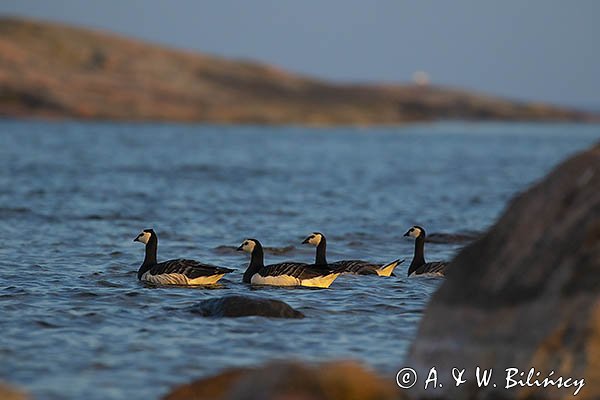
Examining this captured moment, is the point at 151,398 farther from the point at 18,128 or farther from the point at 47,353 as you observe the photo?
the point at 18,128

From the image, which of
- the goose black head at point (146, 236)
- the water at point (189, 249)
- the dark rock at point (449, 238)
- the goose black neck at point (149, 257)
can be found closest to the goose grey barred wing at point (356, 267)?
the water at point (189, 249)

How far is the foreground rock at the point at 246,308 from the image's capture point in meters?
13.7

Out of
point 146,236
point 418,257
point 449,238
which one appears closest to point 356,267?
point 418,257

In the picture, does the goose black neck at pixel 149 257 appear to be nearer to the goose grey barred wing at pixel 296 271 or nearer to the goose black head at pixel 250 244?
the goose black head at pixel 250 244

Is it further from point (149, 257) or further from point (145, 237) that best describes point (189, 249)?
point (149, 257)

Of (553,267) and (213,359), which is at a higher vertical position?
(553,267)

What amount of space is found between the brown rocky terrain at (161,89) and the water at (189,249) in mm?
59689

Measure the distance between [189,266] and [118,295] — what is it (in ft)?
4.82

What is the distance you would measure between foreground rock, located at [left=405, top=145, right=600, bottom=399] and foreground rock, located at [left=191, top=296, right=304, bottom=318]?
14.9ft

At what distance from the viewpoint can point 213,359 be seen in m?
11.5

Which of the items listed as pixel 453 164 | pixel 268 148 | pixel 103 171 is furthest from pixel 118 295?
pixel 268 148

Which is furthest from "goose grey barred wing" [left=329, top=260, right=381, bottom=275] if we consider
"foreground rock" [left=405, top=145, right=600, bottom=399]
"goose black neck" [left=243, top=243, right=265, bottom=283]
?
"foreground rock" [left=405, top=145, right=600, bottom=399]

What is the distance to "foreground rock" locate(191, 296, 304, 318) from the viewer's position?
13734 mm

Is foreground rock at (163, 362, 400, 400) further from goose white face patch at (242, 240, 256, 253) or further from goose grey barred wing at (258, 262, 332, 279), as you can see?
goose white face patch at (242, 240, 256, 253)
